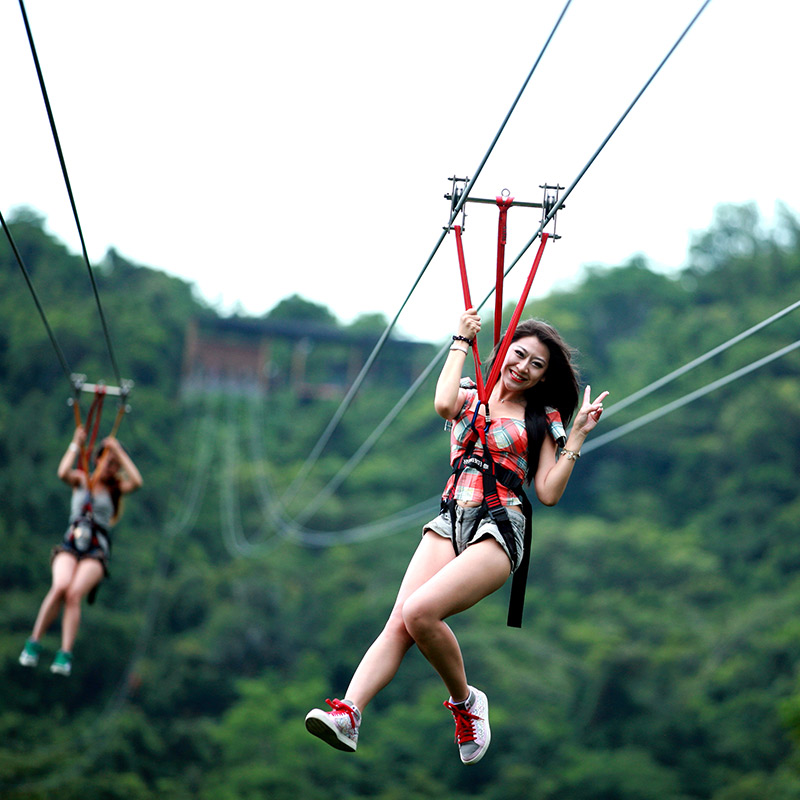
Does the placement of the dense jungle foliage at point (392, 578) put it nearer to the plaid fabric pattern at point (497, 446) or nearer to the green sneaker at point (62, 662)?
the green sneaker at point (62, 662)

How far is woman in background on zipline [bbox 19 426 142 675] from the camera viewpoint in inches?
231

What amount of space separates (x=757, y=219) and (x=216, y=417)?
18.7 meters

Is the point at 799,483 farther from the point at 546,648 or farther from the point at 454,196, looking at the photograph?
the point at 454,196

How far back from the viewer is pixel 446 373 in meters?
2.99

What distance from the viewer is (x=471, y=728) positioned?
123 inches

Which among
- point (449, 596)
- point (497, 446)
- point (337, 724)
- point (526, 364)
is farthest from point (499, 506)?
point (337, 724)


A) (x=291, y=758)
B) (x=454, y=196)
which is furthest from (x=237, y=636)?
(x=454, y=196)

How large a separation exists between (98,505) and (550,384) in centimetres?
346

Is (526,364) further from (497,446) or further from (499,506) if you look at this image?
(499,506)

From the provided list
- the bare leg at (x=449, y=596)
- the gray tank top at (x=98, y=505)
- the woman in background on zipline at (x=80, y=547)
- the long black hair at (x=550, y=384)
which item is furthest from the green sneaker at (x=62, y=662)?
the long black hair at (x=550, y=384)

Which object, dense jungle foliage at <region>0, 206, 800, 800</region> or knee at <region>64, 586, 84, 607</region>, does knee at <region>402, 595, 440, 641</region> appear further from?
dense jungle foliage at <region>0, 206, 800, 800</region>

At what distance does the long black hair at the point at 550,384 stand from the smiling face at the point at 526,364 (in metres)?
0.02

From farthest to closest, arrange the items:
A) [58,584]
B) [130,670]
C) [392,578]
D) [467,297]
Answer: [392,578], [130,670], [58,584], [467,297]

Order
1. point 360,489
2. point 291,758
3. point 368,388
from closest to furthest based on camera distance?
point 291,758 → point 360,489 → point 368,388
